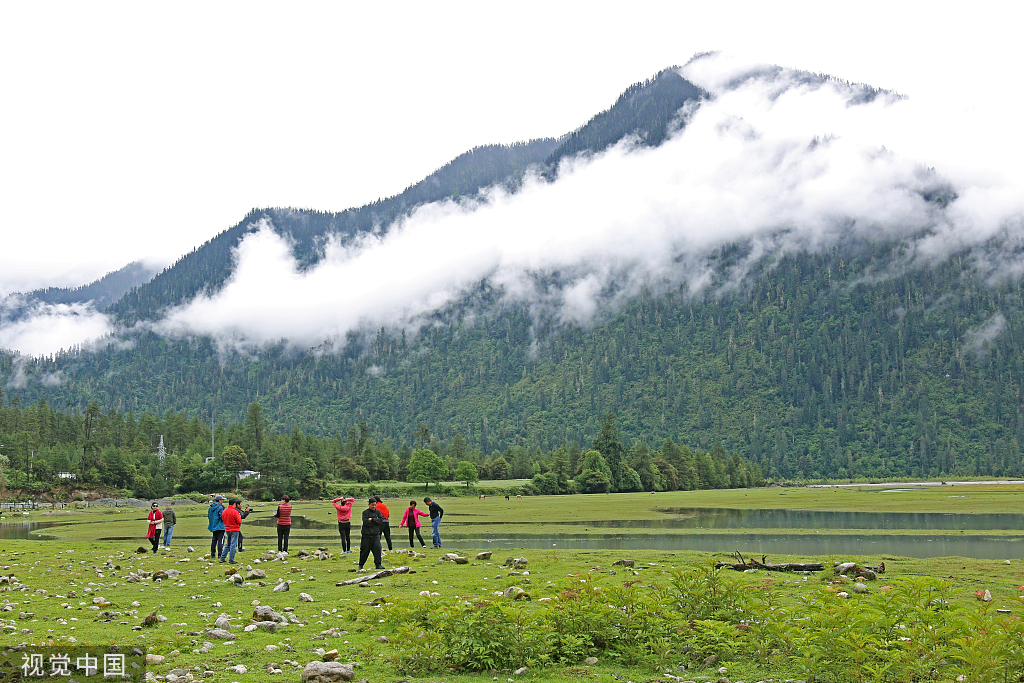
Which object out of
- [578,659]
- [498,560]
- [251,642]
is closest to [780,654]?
[578,659]

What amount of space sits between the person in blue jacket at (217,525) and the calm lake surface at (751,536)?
9.51m

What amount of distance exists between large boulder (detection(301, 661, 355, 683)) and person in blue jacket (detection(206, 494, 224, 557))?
2112 cm

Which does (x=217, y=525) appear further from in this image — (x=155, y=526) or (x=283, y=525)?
(x=155, y=526)

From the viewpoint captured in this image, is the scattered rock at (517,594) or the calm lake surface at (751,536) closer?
the scattered rock at (517,594)

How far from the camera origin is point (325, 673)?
33.3 feet

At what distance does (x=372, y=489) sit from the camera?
411 feet

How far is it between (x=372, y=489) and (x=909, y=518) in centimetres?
9227

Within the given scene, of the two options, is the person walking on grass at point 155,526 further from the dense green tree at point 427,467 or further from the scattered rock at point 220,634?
the dense green tree at point 427,467

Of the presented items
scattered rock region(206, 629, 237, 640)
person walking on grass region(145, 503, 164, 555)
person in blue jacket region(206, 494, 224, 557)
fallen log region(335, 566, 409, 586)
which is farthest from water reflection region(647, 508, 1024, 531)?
scattered rock region(206, 629, 237, 640)

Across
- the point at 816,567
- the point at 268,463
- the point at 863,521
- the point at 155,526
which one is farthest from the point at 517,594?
the point at 268,463

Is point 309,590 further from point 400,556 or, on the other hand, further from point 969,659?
point 969,659

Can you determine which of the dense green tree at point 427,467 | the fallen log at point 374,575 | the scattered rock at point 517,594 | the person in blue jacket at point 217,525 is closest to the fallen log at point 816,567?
the scattered rock at point 517,594

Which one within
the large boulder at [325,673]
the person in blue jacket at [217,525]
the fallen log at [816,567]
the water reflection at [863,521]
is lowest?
the water reflection at [863,521]

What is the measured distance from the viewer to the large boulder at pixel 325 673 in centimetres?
1005
